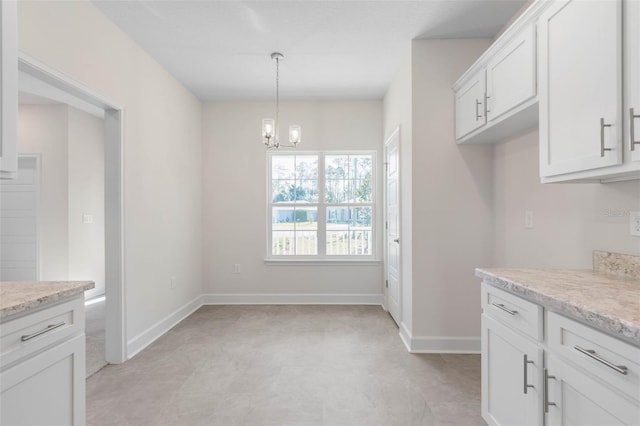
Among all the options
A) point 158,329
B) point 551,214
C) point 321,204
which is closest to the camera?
point 551,214

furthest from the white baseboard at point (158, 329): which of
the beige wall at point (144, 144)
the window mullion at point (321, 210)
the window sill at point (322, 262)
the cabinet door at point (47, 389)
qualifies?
the window mullion at point (321, 210)

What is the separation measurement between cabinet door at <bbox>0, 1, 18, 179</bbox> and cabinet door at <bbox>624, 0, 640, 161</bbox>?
2.46m

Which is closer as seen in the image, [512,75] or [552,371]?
[552,371]

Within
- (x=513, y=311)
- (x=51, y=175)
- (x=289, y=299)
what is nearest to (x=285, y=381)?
(x=513, y=311)

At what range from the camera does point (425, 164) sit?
2.96 m

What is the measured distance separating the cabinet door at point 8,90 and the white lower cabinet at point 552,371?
Result: 2260 mm

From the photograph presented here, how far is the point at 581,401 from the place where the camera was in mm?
1104

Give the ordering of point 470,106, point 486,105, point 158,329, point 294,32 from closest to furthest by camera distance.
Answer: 1. point 486,105
2. point 470,106
3. point 294,32
4. point 158,329

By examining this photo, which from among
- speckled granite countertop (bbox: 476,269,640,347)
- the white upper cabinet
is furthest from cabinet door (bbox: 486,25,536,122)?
speckled granite countertop (bbox: 476,269,640,347)

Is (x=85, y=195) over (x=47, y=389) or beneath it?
over

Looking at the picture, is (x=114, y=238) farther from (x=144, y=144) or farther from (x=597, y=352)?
(x=597, y=352)

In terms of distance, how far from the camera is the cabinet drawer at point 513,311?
1.33m

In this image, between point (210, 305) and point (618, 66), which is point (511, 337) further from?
point (210, 305)

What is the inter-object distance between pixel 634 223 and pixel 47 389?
268 centimetres
